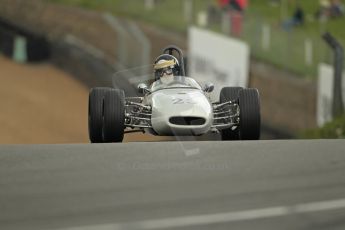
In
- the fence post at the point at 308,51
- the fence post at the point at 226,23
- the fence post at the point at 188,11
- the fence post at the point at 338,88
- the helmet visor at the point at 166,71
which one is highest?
the fence post at the point at 188,11

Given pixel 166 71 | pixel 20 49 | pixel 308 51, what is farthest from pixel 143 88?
pixel 20 49

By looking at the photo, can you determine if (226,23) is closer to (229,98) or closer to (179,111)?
(229,98)

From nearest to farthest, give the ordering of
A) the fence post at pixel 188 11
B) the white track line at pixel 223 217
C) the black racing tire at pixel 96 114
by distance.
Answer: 1. the white track line at pixel 223 217
2. the black racing tire at pixel 96 114
3. the fence post at pixel 188 11

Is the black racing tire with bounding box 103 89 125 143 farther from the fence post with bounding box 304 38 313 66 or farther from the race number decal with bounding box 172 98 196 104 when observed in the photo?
the fence post with bounding box 304 38 313 66

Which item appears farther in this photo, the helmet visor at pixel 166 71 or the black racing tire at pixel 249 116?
the helmet visor at pixel 166 71

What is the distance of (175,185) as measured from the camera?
394 inches

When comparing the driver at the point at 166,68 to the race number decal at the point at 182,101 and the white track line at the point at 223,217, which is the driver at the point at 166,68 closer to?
the race number decal at the point at 182,101

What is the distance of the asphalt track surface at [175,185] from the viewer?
8.63 metres

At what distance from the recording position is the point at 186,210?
29.5 ft

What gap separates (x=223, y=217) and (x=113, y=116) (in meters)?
4.57

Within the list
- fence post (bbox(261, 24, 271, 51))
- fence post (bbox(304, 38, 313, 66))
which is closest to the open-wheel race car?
fence post (bbox(304, 38, 313, 66))

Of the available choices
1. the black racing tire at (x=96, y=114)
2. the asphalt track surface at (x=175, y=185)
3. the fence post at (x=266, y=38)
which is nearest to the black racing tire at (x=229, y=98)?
the asphalt track surface at (x=175, y=185)

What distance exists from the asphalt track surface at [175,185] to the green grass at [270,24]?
16.7 meters

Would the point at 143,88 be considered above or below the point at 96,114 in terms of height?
above
